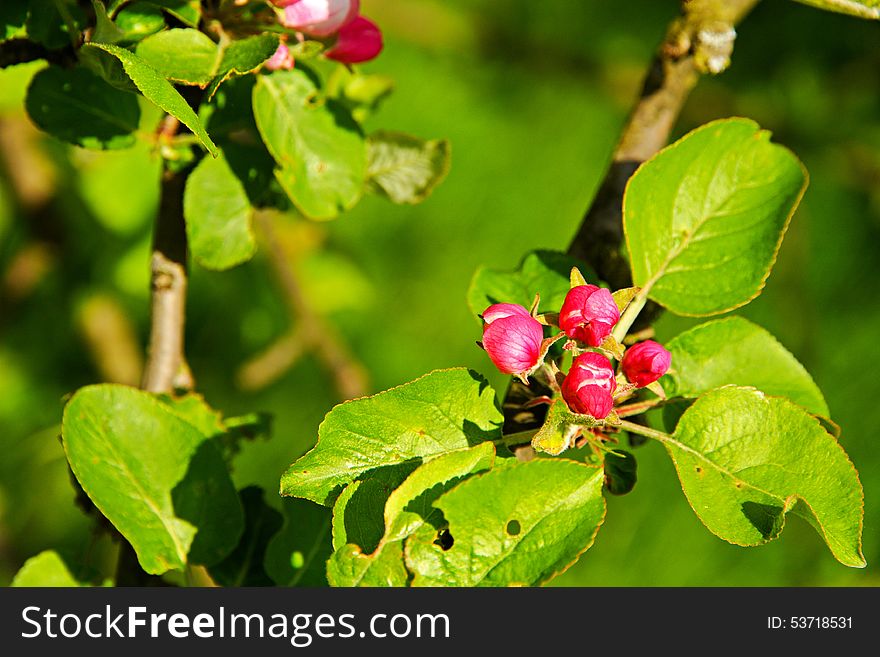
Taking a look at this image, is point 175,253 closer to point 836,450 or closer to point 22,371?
point 836,450

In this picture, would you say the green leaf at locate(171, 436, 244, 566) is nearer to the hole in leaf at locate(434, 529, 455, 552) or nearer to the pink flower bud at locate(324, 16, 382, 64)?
the hole in leaf at locate(434, 529, 455, 552)

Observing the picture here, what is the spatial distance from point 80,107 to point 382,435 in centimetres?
33

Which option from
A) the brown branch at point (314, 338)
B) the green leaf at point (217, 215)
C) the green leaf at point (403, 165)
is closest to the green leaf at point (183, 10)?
the green leaf at point (217, 215)

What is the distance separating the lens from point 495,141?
154 centimetres

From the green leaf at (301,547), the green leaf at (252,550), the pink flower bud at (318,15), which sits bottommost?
the green leaf at (252,550)

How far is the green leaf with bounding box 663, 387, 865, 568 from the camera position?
1.65 feet

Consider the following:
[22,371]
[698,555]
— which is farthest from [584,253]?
[22,371]

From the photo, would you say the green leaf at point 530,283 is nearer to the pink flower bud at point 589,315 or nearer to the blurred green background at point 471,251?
the pink flower bud at point 589,315

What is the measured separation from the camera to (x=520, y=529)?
472 millimetres

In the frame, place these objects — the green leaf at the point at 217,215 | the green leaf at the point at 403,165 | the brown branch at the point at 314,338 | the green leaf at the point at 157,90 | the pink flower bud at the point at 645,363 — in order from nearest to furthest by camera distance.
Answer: the green leaf at the point at 157,90 → the pink flower bud at the point at 645,363 → the green leaf at the point at 217,215 → the green leaf at the point at 403,165 → the brown branch at the point at 314,338

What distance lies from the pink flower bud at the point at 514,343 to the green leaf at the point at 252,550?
0.28 metres

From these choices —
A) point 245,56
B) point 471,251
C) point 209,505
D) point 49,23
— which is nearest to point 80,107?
point 49,23

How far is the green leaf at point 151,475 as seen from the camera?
583 millimetres

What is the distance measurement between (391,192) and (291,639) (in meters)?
0.37
